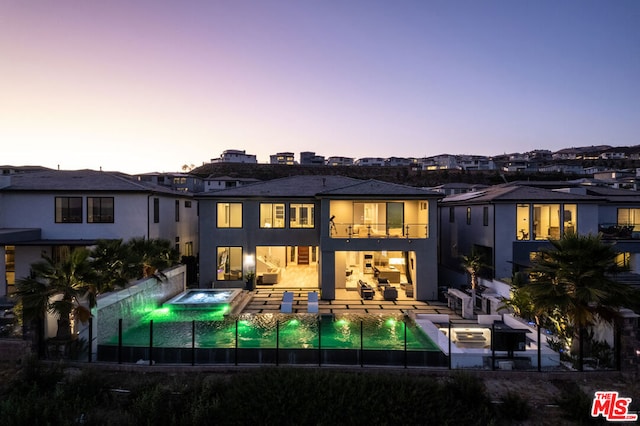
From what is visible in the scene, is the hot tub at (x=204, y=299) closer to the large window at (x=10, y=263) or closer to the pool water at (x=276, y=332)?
the pool water at (x=276, y=332)

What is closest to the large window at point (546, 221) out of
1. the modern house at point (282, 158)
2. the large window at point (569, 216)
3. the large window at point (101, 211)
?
the large window at point (569, 216)

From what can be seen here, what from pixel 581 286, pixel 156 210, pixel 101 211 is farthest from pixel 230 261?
pixel 581 286

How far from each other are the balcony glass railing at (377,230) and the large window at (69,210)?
1464 cm

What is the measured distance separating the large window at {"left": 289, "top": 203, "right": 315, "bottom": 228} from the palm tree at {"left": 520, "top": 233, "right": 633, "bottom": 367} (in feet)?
44.5

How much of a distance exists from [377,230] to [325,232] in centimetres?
333

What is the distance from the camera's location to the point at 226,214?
2125 cm

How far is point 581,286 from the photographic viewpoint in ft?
30.5

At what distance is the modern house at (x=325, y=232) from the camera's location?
1908 cm

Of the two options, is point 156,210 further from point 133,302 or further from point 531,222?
point 531,222

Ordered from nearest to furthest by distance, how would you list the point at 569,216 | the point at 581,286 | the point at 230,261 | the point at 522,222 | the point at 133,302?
the point at 581,286 < the point at 133,302 < the point at 522,222 < the point at 569,216 < the point at 230,261


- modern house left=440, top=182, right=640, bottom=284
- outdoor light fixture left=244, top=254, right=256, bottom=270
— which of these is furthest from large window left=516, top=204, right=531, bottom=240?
outdoor light fixture left=244, top=254, right=256, bottom=270

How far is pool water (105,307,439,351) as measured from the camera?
11.5m

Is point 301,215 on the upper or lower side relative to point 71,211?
lower

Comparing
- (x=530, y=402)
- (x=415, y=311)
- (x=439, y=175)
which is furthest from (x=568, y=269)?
(x=439, y=175)
